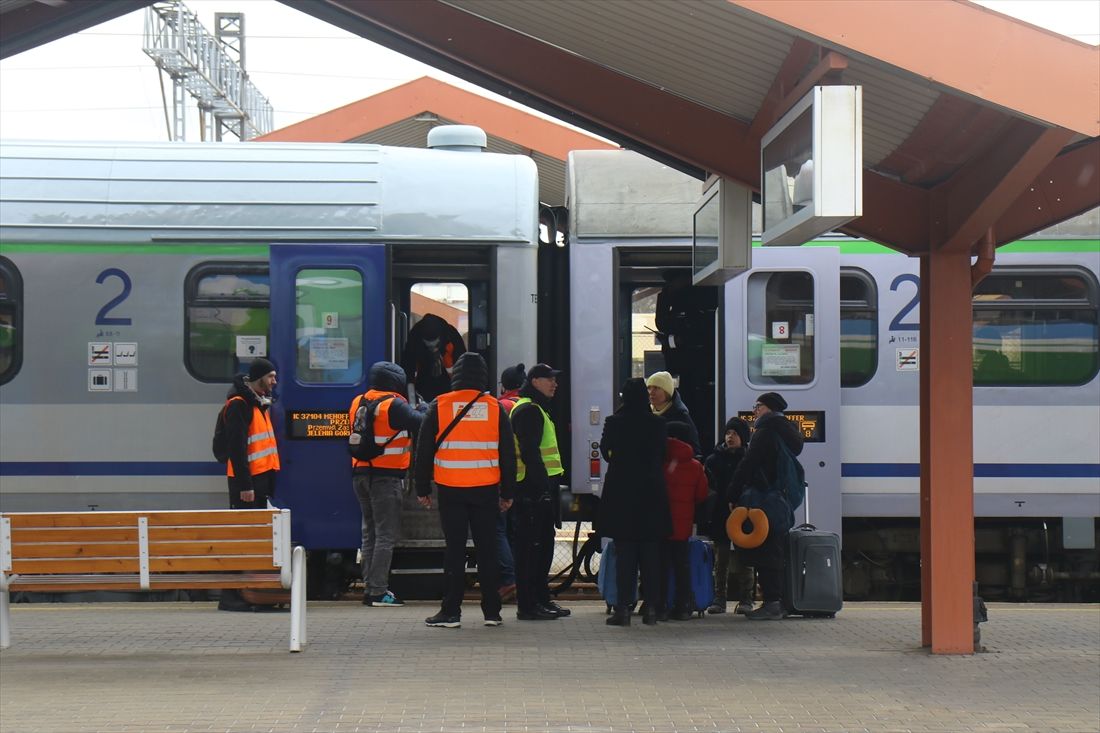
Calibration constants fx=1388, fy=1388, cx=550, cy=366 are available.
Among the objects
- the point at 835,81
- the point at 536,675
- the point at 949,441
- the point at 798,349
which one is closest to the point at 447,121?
the point at 798,349

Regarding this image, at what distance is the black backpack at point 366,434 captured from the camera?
9523 millimetres

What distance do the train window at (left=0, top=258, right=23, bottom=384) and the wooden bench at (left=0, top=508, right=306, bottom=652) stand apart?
285cm

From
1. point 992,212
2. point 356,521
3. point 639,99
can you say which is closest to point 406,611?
point 356,521

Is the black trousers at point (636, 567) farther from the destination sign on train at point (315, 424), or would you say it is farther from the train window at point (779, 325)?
the destination sign on train at point (315, 424)

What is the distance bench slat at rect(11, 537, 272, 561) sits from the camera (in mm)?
7566

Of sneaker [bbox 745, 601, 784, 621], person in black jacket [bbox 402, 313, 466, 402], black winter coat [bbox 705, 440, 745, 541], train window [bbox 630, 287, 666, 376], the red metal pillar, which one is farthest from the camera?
train window [bbox 630, 287, 666, 376]

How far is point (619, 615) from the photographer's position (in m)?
9.02

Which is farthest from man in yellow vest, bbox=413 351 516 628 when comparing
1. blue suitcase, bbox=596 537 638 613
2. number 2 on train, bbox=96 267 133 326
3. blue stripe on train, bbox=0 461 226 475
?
number 2 on train, bbox=96 267 133 326

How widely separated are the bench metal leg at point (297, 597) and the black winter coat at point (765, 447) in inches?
120

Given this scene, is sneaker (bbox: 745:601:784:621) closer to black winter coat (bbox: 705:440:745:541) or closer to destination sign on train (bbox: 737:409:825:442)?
black winter coat (bbox: 705:440:745:541)

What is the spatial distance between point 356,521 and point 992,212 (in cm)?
514

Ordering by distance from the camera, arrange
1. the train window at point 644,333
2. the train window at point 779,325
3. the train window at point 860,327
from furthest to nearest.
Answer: the train window at point 644,333 < the train window at point 860,327 < the train window at point 779,325

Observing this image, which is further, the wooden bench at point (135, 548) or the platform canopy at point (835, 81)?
the wooden bench at point (135, 548)

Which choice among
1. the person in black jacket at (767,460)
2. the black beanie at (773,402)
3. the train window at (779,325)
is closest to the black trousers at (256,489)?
the person in black jacket at (767,460)
